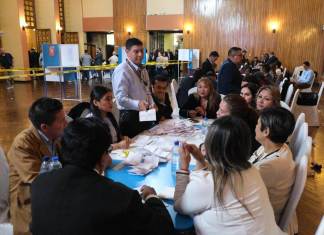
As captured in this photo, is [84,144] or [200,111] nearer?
[84,144]

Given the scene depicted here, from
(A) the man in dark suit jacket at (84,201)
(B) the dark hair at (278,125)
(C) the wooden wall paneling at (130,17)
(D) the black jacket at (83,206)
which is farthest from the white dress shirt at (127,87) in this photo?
(C) the wooden wall paneling at (130,17)

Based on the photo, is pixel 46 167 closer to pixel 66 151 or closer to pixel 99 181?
pixel 66 151

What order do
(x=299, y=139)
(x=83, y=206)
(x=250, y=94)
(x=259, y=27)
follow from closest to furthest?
1. (x=83, y=206)
2. (x=299, y=139)
3. (x=250, y=94)
4. (x=259, y=27)

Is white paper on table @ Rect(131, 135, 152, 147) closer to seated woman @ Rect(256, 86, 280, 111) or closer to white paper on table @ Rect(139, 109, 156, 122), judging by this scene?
white paper on table @ Rect(139, 109, 156, 122)

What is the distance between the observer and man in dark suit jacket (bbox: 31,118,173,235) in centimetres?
98

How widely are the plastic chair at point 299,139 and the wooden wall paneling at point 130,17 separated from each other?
548 inches

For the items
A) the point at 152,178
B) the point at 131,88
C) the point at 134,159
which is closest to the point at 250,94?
the point at 131,88

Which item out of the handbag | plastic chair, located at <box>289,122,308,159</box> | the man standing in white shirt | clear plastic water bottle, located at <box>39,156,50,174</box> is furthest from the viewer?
the handbag

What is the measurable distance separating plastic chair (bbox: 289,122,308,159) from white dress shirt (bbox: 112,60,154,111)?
1.50 meters

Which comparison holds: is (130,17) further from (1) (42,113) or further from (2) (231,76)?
(1) (42,113)

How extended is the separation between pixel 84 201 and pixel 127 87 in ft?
7.23

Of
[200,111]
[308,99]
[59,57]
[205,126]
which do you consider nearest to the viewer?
[205,126]

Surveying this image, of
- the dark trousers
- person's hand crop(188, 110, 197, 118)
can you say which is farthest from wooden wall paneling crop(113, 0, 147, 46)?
the dark trousers

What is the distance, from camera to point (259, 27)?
13.4m
